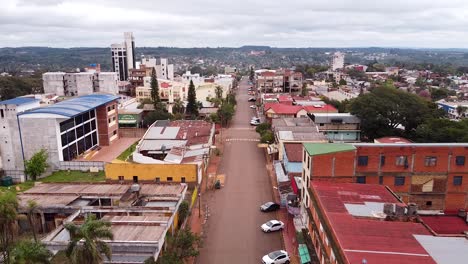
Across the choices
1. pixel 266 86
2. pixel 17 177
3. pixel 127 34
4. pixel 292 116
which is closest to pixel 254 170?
pixel 292 116

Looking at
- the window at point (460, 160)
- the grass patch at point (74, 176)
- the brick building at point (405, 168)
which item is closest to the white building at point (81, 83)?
the grass patch at point (74, 176)

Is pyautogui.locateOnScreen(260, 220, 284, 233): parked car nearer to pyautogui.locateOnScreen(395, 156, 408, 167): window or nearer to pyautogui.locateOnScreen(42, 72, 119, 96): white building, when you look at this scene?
pyautogui.locateOnScreen(395, 156, 408, 167): window

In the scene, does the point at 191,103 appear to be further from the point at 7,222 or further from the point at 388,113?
the point at 7,222

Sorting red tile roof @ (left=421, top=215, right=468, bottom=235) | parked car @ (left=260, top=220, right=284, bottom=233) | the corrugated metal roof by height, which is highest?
the corrugated metal roof

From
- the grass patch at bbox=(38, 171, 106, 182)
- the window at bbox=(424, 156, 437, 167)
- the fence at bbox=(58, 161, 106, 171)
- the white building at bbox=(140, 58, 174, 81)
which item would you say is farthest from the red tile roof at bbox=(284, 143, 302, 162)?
the white building at bbox=(140, 58, 174, 81)

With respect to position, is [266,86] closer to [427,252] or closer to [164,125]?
[164,125]

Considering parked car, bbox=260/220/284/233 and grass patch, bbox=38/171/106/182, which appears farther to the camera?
grass patch, bbox=38/171/106/182

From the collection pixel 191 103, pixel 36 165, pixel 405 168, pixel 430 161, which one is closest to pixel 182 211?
Result: pixel 405 168
